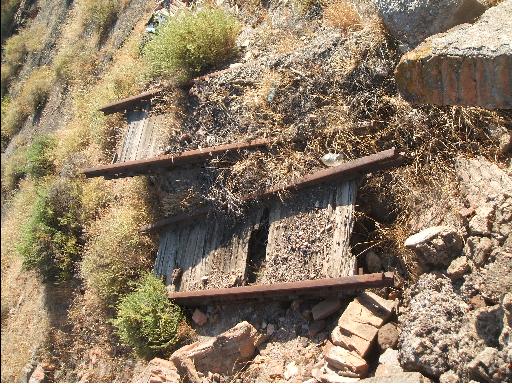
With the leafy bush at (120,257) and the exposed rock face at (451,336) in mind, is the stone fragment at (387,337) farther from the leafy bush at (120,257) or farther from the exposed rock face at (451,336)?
the leafy bush at (120,257)

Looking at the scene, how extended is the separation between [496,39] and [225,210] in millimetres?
3426

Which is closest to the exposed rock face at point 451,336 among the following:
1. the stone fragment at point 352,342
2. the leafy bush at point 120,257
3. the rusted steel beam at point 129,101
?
the stone fragment at point 352,342

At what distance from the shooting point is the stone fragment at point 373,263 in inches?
206

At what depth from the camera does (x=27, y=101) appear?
13.6 m

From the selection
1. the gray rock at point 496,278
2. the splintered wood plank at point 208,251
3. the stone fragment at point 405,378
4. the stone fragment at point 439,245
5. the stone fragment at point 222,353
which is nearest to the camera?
the gray rock at point 496,278

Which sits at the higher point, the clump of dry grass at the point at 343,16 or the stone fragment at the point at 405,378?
the clump of dry grass at the point at 343,16

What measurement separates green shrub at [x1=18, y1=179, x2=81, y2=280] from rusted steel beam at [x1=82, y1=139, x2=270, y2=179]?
6.87ft

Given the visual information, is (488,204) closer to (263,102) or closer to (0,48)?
(263,102)

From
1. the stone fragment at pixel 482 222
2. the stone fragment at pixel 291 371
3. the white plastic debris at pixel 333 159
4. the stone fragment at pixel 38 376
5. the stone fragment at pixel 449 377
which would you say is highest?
the white plastic debris at pixel 333 159

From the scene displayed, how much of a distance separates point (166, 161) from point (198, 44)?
5.33 feet

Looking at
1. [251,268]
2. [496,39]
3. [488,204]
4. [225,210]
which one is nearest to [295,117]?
[225,210]

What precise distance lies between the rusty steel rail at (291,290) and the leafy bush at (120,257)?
1229 millimetres

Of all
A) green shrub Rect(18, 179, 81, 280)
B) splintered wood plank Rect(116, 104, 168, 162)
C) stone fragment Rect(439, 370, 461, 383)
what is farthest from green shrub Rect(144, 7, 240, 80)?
stone fragment Rect(439, 370, 461, 383)

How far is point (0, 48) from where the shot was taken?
1684cm
